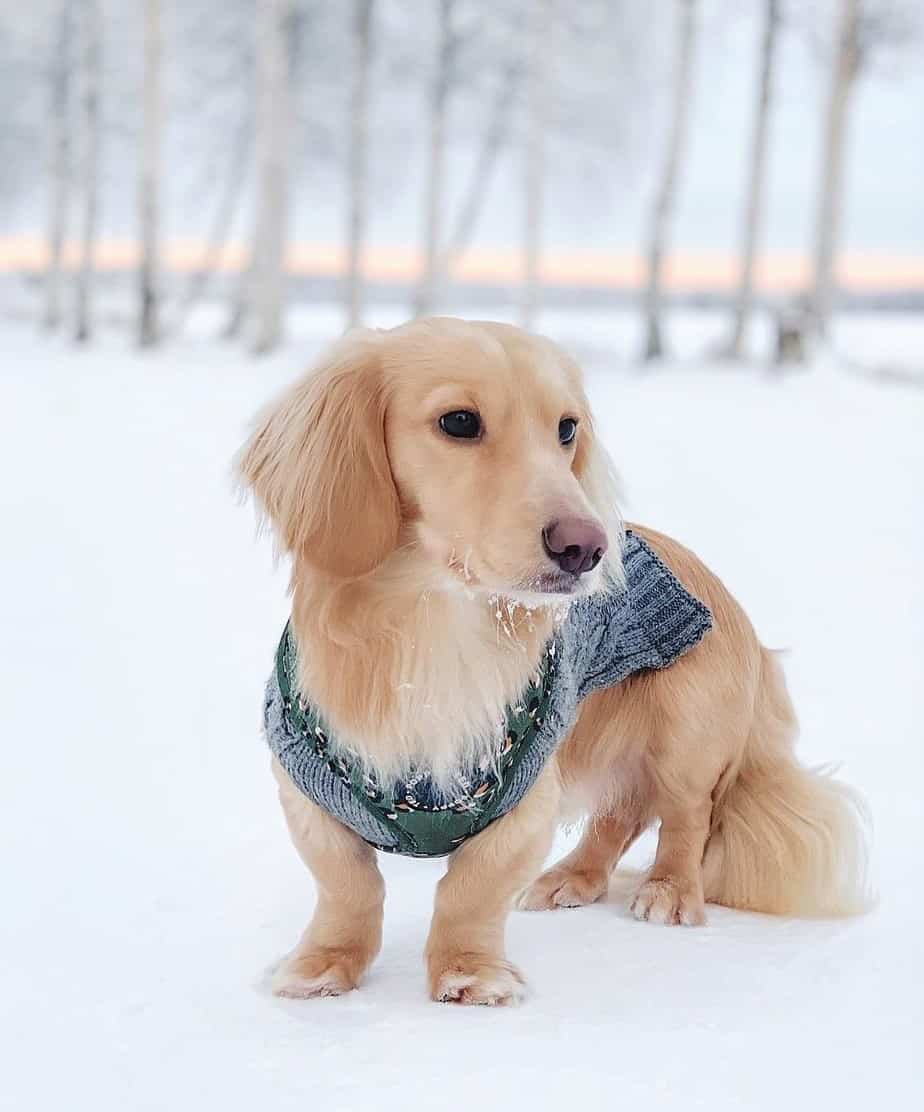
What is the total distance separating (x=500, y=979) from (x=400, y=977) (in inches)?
7.3

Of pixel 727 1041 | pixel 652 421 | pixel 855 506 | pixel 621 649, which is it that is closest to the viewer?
pixel 727 1041

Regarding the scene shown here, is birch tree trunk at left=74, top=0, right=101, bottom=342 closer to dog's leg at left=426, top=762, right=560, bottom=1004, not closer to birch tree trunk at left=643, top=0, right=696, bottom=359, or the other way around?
birch tree trunk at left=643, top=0, right=696, bottom=359

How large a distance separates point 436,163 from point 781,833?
12356mm

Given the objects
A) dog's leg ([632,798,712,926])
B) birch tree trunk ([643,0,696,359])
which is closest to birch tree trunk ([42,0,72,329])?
birch tree trunk ([643,0,696,359])

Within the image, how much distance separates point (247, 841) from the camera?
287cm

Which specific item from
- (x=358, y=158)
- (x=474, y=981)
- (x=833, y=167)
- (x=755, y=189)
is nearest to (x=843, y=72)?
(x=833, y=167)

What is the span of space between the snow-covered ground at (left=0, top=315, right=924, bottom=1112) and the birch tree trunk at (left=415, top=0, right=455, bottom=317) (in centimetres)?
808

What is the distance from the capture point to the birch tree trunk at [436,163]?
46.3 feet

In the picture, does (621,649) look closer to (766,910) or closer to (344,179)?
(766,910)

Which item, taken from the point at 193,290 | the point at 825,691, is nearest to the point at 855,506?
the point at 825,691

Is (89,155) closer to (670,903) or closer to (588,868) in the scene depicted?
(588,868)

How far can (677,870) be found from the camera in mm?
2600

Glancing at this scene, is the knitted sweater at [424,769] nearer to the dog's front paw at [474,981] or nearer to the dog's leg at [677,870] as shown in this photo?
the dog's front paw at [474,981]

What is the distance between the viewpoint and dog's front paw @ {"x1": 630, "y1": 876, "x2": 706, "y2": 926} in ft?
8.30
